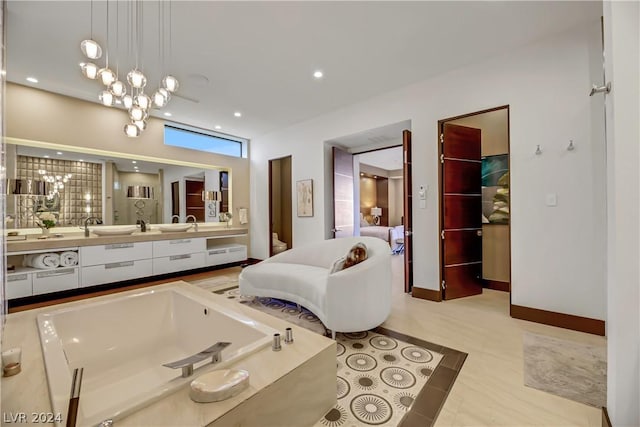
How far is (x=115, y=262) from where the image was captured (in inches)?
157

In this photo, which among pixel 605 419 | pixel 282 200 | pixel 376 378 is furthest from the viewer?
pixel 282 200

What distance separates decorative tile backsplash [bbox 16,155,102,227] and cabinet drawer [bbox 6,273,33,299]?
925 mm

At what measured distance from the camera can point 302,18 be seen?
8.20ft

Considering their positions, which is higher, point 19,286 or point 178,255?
point 178,255

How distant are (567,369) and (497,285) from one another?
7.52ft

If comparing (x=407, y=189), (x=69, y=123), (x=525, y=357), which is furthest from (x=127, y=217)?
(x=525, y=357)

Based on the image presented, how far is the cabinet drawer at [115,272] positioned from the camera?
376 centimetres

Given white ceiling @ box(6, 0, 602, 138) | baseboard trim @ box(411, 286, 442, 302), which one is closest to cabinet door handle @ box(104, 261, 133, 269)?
white ceiling @ box(6, 0, 602, 138)

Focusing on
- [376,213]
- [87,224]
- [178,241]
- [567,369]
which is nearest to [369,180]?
[376,213]

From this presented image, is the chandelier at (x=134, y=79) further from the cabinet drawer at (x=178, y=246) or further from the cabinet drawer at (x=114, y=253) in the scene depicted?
the cabinet drawer at (x=178, y=246)

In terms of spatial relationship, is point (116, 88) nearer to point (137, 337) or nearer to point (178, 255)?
point (137, 337)

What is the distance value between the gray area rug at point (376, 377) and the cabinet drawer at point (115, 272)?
10.2 ft

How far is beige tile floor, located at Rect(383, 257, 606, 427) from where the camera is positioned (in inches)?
58.9

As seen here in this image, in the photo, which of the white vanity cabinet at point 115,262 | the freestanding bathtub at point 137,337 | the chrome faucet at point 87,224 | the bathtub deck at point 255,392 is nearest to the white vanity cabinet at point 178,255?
the white vanity cabinet at point 115,262
